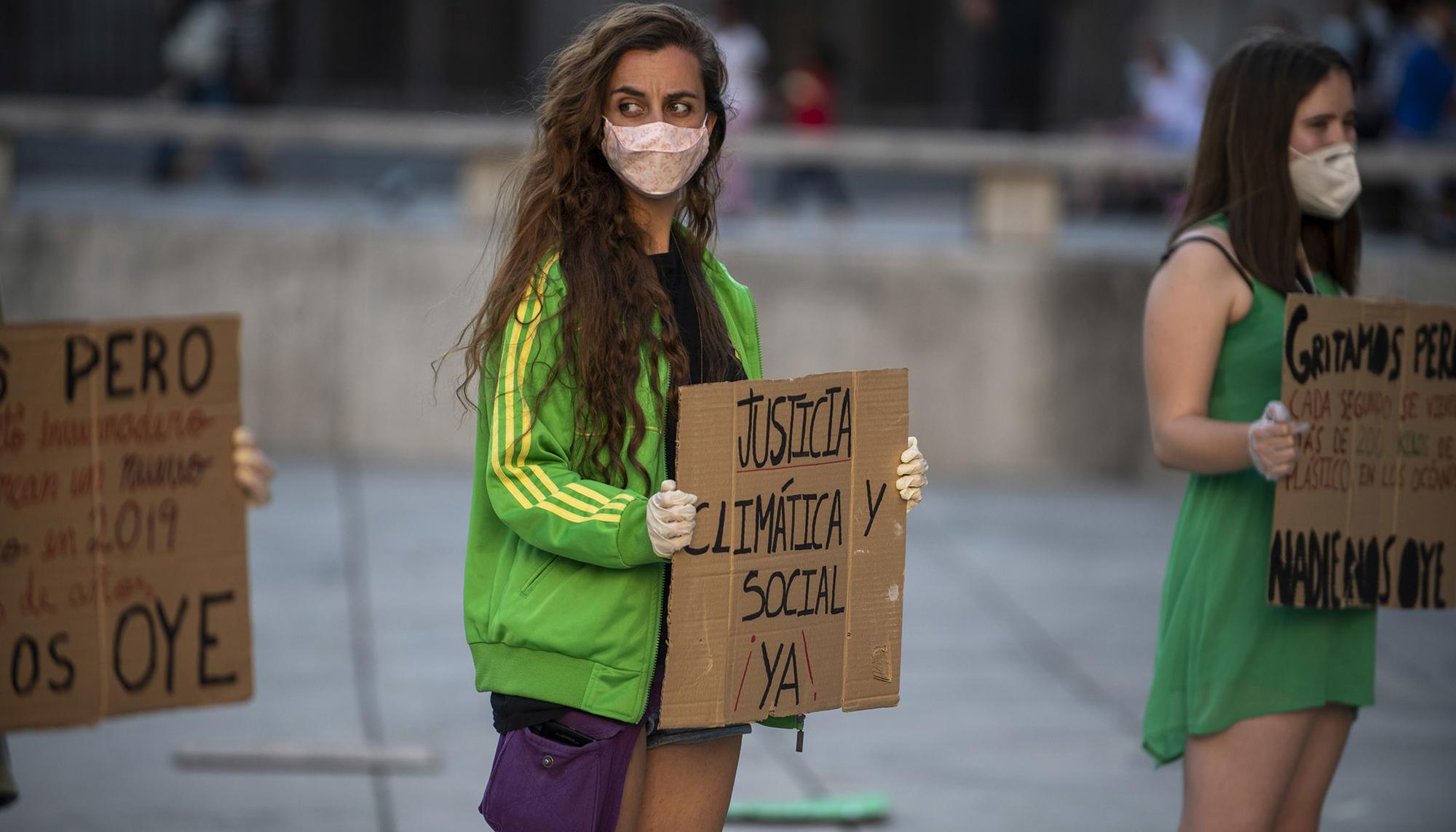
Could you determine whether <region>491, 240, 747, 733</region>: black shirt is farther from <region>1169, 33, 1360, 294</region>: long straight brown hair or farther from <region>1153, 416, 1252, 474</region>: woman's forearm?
<region>1169, 33, 1360, 294</region>: long straight brown hair

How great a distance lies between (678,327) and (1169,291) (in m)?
1.04

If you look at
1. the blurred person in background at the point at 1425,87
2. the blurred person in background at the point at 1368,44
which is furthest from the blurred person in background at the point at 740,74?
the blurred person in background at the point at 1425,87

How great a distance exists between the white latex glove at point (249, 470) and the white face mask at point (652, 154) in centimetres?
111

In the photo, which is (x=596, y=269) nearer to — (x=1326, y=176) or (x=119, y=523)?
(x=119, y=523)

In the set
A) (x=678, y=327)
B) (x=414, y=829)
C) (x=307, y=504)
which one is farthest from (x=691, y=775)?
(x=307, y=504)

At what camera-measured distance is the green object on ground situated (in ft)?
16.7

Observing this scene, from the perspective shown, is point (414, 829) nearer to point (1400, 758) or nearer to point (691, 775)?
point (691, 775)

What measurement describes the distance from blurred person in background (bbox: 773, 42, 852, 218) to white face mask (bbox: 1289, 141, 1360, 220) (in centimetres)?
927

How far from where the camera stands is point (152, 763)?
5512 mm

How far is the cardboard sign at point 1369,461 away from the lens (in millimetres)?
3400

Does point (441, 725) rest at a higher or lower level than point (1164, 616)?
lower

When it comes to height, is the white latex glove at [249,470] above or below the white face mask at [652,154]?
below

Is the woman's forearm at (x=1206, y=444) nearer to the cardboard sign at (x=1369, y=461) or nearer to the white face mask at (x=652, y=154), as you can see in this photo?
the cardboard sign at (x=1369, y=461)

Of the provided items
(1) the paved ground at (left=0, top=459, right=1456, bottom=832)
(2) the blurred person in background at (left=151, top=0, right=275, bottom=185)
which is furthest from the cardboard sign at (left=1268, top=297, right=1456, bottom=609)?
(2) the blurred person in background at (left=151, top=0, right=275, bottom=185)
